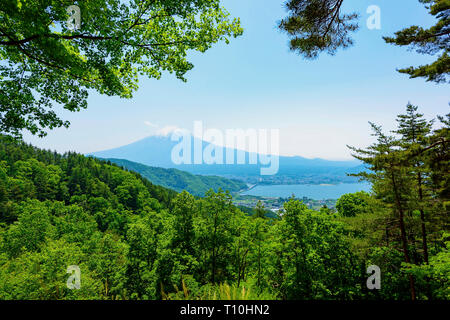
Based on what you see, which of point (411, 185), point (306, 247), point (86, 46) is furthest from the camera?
point (306, 247)

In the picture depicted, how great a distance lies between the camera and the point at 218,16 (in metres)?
4.23

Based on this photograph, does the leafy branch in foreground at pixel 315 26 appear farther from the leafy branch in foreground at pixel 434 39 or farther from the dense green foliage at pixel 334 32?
the leafy branch in foreground at pixel 434 39

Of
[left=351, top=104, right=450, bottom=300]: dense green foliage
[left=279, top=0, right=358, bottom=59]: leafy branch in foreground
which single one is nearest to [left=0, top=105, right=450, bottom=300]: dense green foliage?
[left=351, top=104, right=450, bottom=300]: dense green foliage

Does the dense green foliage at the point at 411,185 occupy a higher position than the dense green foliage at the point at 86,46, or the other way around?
the dense green foliage at the point at 86,46

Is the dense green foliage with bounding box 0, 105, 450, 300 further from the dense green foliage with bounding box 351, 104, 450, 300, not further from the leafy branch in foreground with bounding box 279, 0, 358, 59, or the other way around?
the leafy branch in foreground with bounding box 279, 0, 358, 59

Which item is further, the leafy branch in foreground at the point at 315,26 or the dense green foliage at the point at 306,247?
the dense green foliage at the point at 306,247

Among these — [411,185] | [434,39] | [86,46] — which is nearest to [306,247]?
[411,185]

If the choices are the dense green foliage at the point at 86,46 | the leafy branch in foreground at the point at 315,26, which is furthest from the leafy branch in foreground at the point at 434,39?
the dense green foliage at the point at 86,46

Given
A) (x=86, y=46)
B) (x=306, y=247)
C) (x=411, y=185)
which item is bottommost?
(x=306, y=247)

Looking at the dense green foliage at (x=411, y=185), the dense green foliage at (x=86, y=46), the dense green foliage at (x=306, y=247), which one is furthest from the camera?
the dense green foliage at (x=306, y=247)

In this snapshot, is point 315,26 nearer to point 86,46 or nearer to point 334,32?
point 334,32

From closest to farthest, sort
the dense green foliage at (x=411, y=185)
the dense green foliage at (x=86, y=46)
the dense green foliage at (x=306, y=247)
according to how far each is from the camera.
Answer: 1. the dense green foliage at (x=86, y=46)
2. the dense green foliage at (x=411, y=185)
3. the dense green foliage at (x=306, y=247)

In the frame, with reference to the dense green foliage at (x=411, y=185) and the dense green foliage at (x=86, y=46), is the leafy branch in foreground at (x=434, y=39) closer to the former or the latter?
the dense green foliage at (x=411, y=185)

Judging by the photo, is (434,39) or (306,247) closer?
(434,39)
